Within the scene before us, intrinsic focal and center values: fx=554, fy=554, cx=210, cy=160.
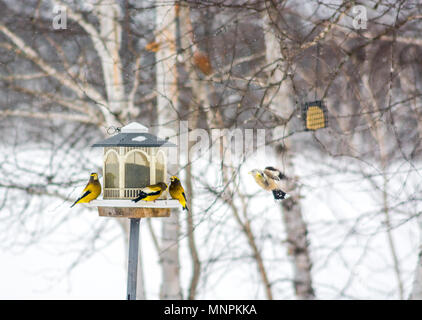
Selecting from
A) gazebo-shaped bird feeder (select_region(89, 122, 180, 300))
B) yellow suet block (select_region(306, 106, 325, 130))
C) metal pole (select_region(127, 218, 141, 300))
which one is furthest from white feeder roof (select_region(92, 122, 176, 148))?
yellow suet block (select_region(306, 106, 325, 130))

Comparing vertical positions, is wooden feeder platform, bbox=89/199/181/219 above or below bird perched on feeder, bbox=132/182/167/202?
below

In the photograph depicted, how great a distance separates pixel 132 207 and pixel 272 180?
96 cm

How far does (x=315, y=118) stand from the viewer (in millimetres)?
4152

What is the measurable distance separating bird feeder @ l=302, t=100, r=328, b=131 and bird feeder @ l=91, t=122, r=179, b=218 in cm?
121

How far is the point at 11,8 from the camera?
6.19m

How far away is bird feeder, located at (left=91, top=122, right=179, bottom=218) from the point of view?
3277mm

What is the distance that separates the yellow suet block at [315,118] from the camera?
4.13 metres

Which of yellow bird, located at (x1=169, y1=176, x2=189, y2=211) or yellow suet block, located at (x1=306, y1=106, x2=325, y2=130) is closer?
yellow bird, located at (x1=169, y1=176, x2=189, y2=211)

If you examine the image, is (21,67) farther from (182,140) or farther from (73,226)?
(73,226)

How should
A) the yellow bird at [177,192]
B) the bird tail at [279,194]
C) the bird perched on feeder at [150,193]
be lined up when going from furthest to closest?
the bird tail at [279,194], the yellow bird at [177,192], the bird perched on feeder at [150,193]

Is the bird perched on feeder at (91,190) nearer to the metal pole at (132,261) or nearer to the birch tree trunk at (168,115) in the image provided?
the metal pole at (132,261)

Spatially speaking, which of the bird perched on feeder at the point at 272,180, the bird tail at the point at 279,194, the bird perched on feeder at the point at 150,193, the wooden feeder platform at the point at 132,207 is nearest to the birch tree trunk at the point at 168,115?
the bird perched on feeder at the point at 272,180

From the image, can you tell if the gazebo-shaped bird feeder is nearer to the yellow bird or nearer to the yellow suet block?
the yellow bird

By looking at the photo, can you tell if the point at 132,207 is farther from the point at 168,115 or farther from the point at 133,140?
the point at 168,115
